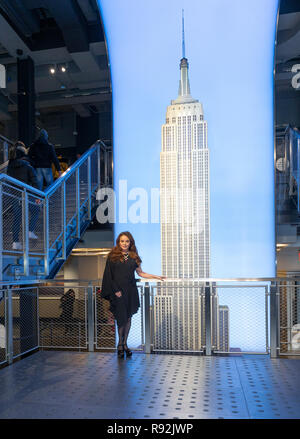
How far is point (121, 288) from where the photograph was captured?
4.62 m

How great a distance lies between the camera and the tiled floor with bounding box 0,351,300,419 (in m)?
2.92

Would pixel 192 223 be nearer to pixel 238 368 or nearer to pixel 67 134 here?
pixel 238 368

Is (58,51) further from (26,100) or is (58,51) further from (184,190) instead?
(184,190)

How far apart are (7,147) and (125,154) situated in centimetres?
391

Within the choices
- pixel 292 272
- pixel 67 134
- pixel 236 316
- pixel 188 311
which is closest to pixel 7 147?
pixel 67 134

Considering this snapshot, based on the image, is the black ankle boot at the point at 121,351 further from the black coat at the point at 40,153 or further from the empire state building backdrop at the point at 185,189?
the black coat at the point at 40,153

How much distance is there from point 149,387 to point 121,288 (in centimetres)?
137

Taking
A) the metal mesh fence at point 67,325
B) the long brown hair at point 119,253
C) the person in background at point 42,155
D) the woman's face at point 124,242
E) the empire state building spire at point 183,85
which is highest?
the empire state building spire at point 183,85

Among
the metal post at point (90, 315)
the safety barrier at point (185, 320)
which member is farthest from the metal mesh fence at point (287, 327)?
the metal post at point (90, 315)

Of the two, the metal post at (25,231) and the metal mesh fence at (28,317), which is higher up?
the metal post at (25,231)

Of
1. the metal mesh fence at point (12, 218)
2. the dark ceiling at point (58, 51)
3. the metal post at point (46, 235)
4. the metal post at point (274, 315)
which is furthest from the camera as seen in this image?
the dark ceiling at point (58, 51)

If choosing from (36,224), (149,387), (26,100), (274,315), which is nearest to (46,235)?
(36,224)

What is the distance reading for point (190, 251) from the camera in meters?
6.11

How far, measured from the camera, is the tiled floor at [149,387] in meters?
2.92
